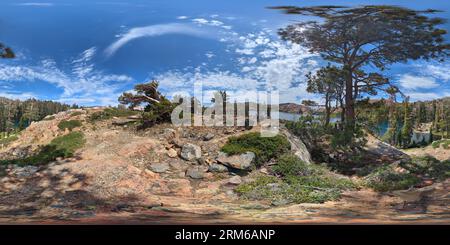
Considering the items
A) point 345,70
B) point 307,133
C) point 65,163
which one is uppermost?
point 345,70

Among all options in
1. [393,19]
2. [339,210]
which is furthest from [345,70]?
[339,210]

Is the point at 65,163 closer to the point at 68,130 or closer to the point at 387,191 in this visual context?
the point at 68,130

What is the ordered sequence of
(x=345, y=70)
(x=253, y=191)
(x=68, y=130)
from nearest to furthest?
(x=345, y=70), (x=253, y=191), (x=68, y=130)

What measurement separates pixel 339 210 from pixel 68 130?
422 centimetres

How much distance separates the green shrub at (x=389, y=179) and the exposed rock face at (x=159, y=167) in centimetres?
291

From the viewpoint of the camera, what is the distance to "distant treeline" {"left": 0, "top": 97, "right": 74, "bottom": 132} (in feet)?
11.6

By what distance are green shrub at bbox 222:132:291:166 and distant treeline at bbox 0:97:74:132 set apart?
2676 millimetres

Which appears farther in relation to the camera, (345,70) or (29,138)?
(29,138)

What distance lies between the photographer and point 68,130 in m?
5.71

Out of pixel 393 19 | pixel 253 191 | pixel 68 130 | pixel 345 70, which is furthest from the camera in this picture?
pixel 68 130

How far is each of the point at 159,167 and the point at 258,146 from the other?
1551mm

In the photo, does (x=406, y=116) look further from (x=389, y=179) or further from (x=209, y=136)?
(x=209, y=136)

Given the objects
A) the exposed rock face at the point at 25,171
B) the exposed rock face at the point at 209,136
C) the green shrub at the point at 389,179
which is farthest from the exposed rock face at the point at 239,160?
the exposed rock face at the point at 25,171

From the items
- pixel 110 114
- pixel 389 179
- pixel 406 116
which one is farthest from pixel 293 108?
pixel 110 114
